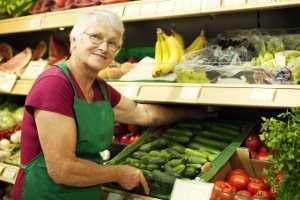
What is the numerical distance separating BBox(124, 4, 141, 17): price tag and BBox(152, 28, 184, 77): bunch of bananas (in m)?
0.18

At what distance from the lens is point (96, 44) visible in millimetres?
1713

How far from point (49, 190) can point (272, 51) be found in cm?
111

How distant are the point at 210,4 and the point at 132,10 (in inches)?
17.7

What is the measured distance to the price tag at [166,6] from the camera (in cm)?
202

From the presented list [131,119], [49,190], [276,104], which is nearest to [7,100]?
[131,119]

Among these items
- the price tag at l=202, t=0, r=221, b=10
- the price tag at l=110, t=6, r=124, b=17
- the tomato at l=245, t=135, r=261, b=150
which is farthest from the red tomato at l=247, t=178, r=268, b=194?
the price tag at l=110, t=6, r=124, b=17

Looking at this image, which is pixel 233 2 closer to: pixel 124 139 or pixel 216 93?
pixel 216 93

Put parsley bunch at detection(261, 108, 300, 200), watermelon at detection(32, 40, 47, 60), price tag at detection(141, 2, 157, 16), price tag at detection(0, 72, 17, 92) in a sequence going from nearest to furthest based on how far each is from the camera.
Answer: parsley bunch at detection(261, 108, 300, 200), price tag at detection(141, 2, 157, 16), price tag at detection(0, 72, 17, 92), watermelon at detection(32, 40, 47, 60)

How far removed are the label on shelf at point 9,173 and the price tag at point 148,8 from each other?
3.77 ft

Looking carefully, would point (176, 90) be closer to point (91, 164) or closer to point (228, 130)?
point (228, 130)

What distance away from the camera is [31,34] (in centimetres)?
372

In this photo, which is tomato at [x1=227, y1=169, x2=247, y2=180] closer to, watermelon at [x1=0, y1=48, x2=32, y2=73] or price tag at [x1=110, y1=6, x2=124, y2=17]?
price tag at [x1=110, y1=6, x2=124, y2=17]

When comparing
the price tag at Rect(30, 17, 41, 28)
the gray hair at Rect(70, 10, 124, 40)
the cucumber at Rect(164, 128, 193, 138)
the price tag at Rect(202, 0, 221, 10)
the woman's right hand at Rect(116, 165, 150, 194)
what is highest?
the price tag at Rect(202, 0, 221, 10)

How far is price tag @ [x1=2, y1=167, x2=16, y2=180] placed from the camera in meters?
2.46
